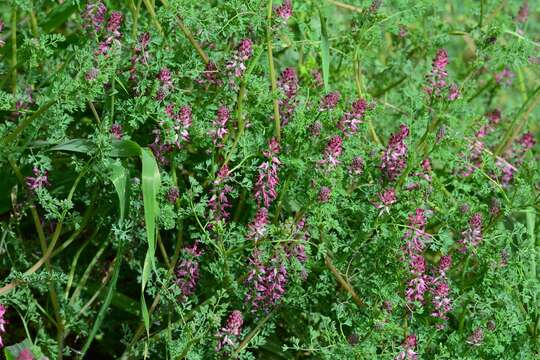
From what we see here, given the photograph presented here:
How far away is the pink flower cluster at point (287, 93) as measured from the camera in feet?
11.3

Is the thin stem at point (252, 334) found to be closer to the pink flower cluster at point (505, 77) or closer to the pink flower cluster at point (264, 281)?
the pink flower cluster at point (264, 281)

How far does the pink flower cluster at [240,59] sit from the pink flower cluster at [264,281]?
0.71m

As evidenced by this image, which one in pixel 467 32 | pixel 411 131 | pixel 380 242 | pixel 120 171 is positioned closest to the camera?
pixel 120 171

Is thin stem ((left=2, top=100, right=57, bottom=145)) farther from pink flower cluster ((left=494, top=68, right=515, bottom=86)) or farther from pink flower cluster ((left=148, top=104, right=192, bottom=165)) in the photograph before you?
pink flower cluster ((left=494, top=68, right=515, bottom=86))

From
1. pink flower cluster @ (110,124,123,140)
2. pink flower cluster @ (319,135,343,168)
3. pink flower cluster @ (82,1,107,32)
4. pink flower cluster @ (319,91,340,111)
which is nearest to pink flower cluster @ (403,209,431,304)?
pink flower cluster @ (319,135,343,168)

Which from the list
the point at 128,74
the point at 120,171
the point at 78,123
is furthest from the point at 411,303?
the point at 78,123

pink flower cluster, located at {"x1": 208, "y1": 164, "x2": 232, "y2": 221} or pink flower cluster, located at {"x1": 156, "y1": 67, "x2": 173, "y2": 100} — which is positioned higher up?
pink flower cluster, located at {"x1": 156, "y1": 67, "x2": 173, "y2": 100}

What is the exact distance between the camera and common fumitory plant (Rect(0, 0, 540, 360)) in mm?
3197

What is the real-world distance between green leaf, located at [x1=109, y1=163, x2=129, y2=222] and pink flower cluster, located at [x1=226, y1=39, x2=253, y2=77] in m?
0.58

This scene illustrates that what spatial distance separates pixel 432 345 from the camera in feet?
11.4

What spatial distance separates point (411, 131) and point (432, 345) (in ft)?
3.07

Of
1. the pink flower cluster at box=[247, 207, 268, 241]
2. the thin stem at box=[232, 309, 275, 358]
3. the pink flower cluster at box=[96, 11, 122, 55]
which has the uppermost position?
the pink flower cluster at box=[96, 11, 122, 55]

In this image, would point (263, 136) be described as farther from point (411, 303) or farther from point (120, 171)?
point (411, 303)

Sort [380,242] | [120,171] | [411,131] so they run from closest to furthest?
[120,171] < [380,242] < [411,131]
